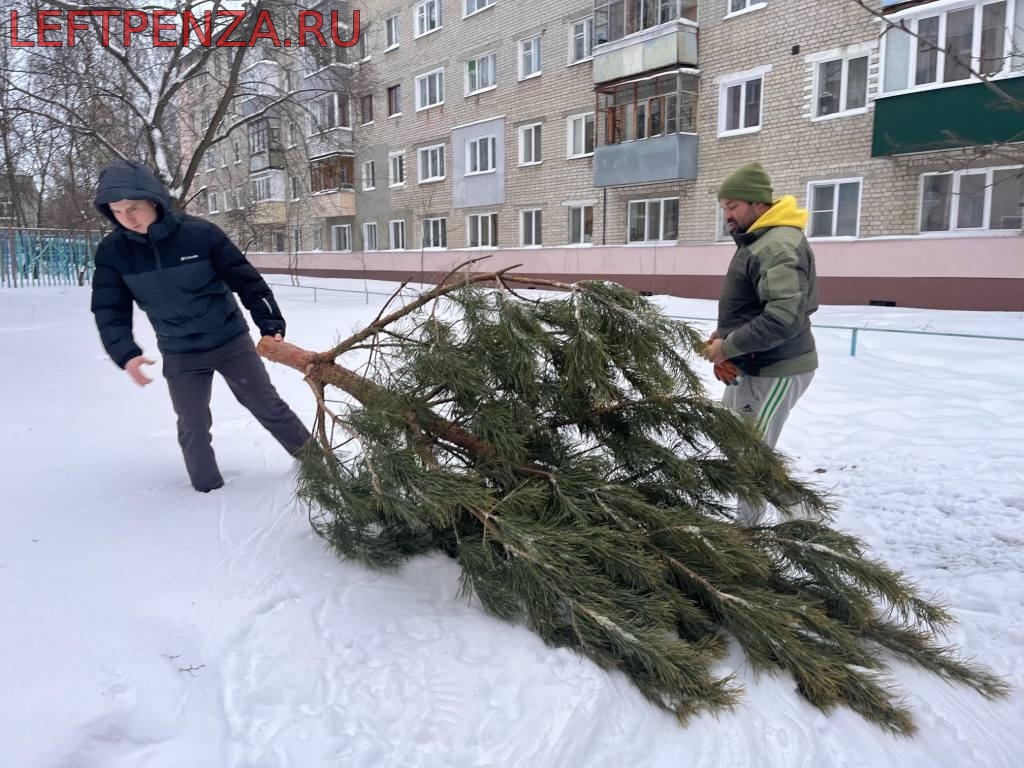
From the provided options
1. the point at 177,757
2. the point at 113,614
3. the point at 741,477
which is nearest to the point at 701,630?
the point at 741,477

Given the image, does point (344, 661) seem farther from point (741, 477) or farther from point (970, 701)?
point (970, 701)

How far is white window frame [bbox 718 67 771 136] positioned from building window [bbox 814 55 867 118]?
1.06m

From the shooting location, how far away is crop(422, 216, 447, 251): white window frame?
72.3ft

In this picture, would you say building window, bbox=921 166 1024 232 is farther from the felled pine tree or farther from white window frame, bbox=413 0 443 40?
white window frame, bbox=413 0 443 40

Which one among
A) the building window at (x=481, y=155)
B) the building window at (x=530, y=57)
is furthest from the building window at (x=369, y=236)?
the building window at (x=530, y=57)

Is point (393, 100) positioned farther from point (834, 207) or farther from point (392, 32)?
point (834, 207)

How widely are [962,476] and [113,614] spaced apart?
419 centimetres

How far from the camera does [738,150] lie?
1444cm

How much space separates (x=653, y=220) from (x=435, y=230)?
28.1 ft

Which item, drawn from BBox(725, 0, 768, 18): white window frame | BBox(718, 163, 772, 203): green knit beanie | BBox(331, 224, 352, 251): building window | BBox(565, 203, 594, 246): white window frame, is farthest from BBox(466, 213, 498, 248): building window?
BBox(718, 163, 772, 203): green knit beanie

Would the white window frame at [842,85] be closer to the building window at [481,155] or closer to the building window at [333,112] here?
the building window at [481,155]

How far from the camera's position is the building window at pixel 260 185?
27781 millimetres

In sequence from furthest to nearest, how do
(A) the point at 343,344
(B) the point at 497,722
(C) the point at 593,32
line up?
(C) the point at 593,32 → (A) the point at 343,344 → (B) the point at 497,722

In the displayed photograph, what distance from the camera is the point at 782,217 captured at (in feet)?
8.97
